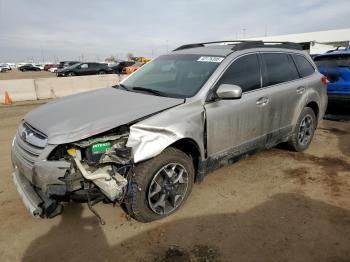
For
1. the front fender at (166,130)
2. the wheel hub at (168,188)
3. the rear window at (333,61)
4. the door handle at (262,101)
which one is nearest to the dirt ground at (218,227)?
the wheel hub at (168,188)

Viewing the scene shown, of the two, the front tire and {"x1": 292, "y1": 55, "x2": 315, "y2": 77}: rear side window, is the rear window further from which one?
the front tire

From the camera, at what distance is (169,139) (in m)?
3.09

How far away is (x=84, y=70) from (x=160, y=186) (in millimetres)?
24146

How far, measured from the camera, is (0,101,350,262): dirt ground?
282 cm

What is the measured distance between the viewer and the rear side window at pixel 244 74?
3.76 meters

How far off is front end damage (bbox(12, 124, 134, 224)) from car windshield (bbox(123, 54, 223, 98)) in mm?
997

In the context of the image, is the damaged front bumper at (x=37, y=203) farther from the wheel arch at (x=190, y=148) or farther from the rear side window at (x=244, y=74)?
the rear side window at (x=244, y=74)

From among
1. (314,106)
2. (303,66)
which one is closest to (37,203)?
(303,66)

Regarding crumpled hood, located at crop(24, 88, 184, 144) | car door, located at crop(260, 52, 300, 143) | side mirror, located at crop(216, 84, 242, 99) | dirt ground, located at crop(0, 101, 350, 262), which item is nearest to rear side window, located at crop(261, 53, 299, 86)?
car door, located at crop(260, 52, 300, 143)

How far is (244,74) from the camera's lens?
13.1 feet

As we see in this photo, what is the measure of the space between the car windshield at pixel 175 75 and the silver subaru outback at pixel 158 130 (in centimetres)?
2

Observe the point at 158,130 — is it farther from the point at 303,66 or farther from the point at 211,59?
the point at 303,66

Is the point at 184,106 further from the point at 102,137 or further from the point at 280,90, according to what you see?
the point at 280,90

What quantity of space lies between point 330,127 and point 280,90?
3.40 meters
